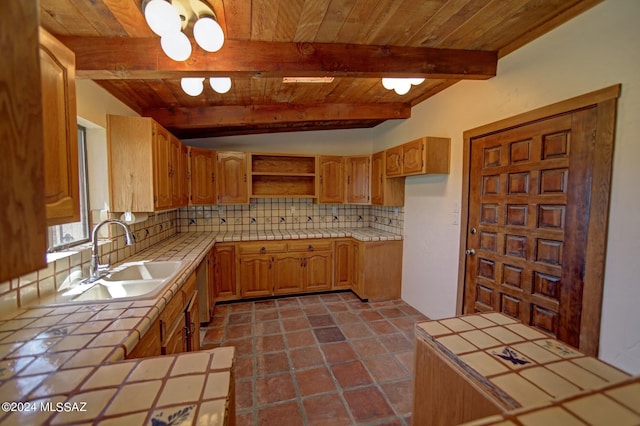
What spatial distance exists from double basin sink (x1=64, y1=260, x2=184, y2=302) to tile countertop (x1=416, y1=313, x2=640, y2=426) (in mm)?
1468

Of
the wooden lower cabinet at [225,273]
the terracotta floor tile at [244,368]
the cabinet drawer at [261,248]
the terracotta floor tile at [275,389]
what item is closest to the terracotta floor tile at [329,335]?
the terracotta floor tile at [275,389]

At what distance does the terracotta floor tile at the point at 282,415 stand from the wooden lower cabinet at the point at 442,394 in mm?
880

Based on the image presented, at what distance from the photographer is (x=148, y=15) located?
3.73 feet

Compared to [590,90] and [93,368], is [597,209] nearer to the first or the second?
[590,90]

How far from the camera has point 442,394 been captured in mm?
938

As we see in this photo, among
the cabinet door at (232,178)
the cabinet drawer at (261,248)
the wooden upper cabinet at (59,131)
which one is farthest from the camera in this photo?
the cabinet door at (232,178)

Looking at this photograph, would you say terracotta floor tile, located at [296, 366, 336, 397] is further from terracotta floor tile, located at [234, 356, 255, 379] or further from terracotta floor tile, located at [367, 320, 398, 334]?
terracotta floor tile, located at [367, 320, 398, 334]

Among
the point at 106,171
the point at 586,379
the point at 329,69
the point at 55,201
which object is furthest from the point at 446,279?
the point at 106,171

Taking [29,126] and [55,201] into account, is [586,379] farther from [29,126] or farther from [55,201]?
[55,201]

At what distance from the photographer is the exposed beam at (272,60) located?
1.58 m

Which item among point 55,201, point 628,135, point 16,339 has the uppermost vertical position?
point 628,135

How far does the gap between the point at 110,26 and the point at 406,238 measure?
3.34 metres

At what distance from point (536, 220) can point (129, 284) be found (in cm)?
278

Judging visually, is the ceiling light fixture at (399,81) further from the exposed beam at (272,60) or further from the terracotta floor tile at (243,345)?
the terracotta floor tile at (243,345)
